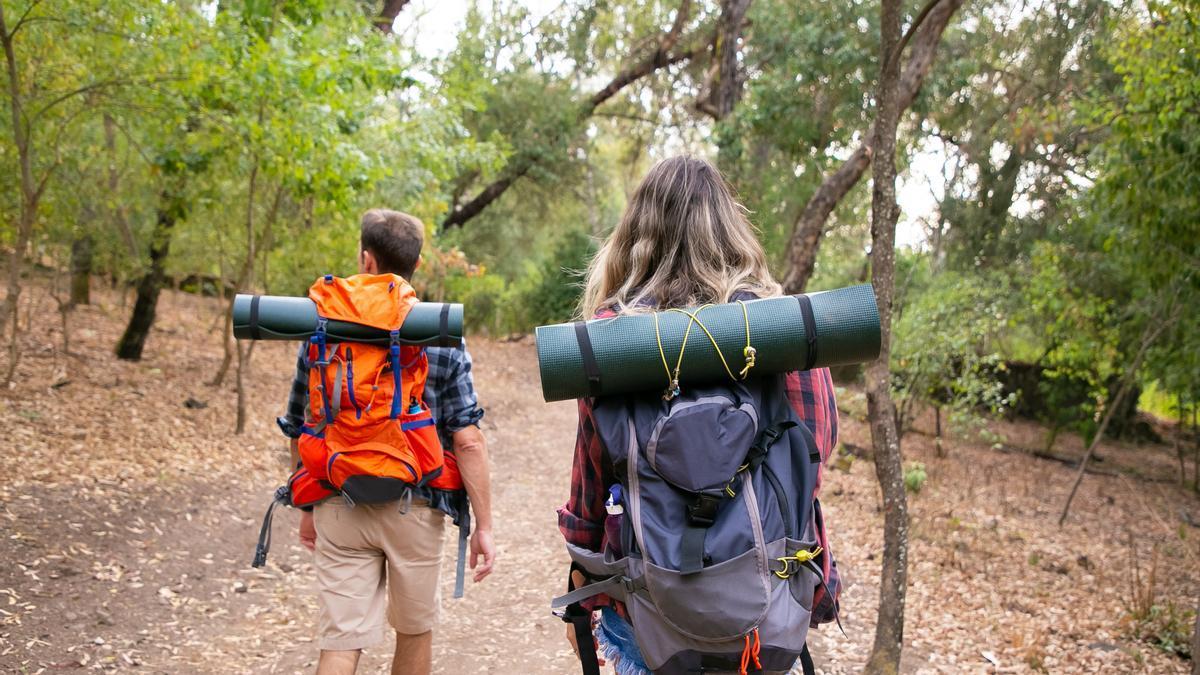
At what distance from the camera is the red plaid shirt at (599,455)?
186 centimetres

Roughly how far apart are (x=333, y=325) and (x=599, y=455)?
118 centimetres

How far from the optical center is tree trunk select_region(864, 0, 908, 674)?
12.8 feet

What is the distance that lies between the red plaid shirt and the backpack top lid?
3.25ft

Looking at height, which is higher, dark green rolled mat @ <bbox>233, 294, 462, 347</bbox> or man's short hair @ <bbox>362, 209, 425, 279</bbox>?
man's short hair @ <bbox>362, 209, 425, 279</bbox>

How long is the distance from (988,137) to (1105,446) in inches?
291

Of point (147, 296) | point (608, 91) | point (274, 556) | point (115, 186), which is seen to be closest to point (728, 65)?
point (608, 91)

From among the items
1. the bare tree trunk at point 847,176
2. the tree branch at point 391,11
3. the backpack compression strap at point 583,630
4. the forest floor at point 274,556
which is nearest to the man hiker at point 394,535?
the backpack compression strap at point 583,630

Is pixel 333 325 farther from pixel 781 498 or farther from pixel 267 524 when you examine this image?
pixel 781 498

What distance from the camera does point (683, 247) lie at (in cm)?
197

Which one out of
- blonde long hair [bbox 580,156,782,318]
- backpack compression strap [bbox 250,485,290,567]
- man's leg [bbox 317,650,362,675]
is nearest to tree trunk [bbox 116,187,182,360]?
backpack compression strap [bbox 250,485,290,567]

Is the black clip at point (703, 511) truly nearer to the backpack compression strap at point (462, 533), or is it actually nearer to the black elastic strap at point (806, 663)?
the black elastic strap at point (806, 663)

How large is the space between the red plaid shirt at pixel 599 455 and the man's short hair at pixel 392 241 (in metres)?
1.29

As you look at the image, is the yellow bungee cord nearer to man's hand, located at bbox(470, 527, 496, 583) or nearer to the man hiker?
the man hiker

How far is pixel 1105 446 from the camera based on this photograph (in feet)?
55.5
